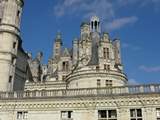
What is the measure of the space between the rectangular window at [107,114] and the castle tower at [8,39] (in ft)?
36.8

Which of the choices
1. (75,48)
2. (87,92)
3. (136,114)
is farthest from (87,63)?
(136,114)

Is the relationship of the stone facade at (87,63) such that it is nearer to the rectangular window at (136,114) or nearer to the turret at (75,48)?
the turret at (75,48)

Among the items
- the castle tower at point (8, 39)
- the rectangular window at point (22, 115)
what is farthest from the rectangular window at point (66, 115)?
the castle tower at point (8, 39)

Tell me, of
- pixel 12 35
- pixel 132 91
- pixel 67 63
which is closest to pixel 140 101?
pixel 132 91

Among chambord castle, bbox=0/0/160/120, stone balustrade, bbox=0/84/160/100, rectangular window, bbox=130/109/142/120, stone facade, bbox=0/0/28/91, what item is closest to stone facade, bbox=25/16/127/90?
chambord castle, bbox=0/0/160/120

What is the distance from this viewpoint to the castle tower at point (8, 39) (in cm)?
2611

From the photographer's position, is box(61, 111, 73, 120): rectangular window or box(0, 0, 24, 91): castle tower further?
box(0, 0, 24, 91): castle tower

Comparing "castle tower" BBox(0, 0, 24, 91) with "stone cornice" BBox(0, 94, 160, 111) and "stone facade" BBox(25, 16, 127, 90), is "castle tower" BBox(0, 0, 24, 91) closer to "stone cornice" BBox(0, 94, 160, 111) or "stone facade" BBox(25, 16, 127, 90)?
"stone cornice" BBox(0, 94, 160, 111)

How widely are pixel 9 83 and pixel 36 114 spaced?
7891 mm

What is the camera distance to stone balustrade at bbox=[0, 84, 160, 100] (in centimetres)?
1833

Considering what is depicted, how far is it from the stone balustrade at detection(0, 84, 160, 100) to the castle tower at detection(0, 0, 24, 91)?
4806mm

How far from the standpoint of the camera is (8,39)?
27.2 metres

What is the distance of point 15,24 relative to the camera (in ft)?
92.9

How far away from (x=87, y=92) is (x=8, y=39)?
39.3 ft
